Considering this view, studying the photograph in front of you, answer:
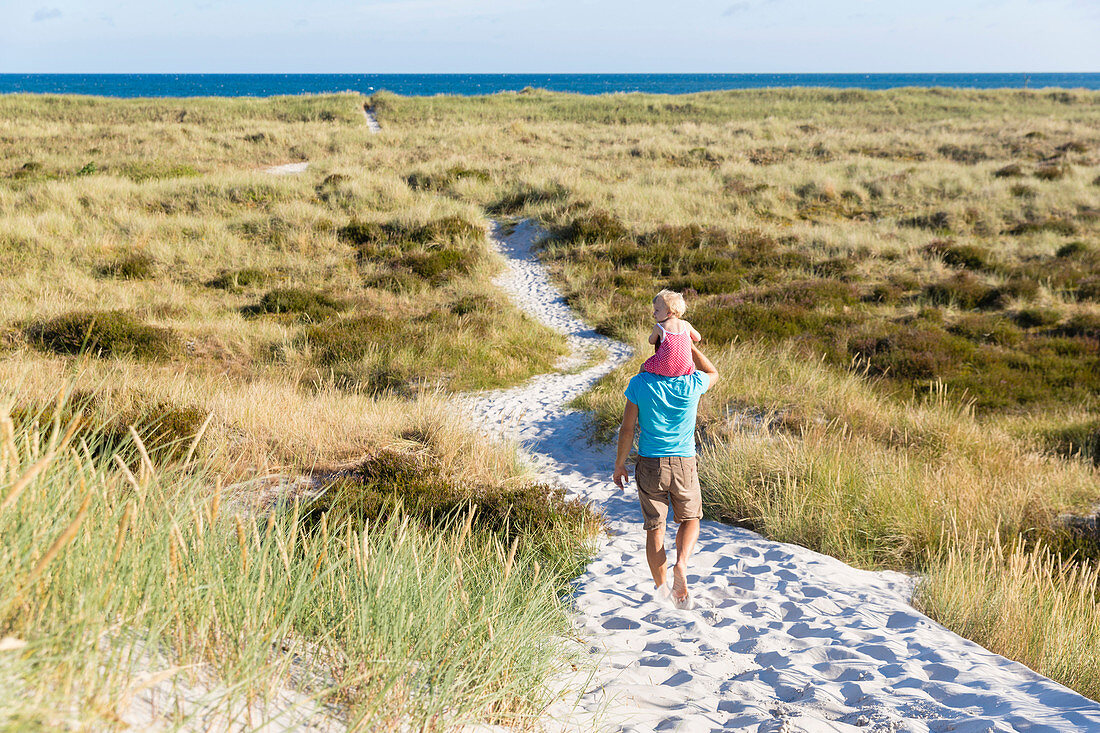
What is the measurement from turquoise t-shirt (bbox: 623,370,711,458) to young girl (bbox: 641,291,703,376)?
59mm

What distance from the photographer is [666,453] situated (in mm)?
4098

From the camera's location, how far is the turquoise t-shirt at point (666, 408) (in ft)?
13.1

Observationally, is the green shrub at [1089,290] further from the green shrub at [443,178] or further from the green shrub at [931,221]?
the green shrub at [443,178]

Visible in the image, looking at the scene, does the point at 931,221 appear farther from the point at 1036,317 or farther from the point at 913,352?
the point at 913,352

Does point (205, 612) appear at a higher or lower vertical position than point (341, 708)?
higher

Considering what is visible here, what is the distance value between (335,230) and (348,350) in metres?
7.72

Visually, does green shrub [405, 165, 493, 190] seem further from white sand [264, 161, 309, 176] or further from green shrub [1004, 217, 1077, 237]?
green shrub [1004, 217, 1077, 237]

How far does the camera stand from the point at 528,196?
19.5m

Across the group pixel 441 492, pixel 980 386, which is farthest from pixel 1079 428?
pixel 441 492

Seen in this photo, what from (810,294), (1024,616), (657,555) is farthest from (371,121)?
(1024,616)

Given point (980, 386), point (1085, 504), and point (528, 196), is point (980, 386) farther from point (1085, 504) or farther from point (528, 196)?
point (528, 196)

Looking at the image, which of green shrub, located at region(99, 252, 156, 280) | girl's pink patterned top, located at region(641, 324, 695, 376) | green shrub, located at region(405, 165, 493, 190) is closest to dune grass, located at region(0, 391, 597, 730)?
girl's pink patterned top, located at region(641, 324, 695, 376)

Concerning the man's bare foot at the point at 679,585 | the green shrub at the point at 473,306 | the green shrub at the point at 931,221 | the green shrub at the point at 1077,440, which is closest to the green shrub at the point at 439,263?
the green shrub at the point at 473,306

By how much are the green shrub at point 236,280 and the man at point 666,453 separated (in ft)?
35.1
